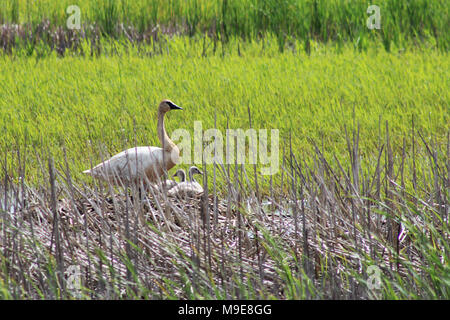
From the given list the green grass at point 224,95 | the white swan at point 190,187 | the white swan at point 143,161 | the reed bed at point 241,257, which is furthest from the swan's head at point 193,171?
the reed bed at point 241,257

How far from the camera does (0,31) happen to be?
31.2 feet

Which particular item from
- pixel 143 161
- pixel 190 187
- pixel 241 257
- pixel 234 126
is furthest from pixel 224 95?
pixel 241 257

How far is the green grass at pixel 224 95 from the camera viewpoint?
21.2 ft

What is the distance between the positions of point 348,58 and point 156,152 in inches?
151

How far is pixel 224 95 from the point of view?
23.9 feet

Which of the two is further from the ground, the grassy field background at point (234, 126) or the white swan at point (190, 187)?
the grassy field background at point (234, 126)

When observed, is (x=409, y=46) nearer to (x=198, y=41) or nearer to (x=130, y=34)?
(x=198, y=41)

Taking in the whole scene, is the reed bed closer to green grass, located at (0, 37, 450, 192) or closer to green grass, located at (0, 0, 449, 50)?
green grass, located at (0, 37, 450, 192)

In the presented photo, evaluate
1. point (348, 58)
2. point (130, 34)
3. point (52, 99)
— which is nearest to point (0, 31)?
point (130, 34)

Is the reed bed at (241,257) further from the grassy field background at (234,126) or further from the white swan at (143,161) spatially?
the white swan at (143,161)

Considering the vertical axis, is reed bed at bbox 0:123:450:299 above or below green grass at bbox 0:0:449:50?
below

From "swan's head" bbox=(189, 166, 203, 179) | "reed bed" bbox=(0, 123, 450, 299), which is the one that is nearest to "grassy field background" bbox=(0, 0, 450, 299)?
"reed bed" bbox=(0, 123, 450, 299)

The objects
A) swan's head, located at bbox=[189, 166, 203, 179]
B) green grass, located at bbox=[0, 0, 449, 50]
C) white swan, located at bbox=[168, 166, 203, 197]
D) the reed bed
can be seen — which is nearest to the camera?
the reed bed

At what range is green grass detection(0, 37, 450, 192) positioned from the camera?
646 centimetres
